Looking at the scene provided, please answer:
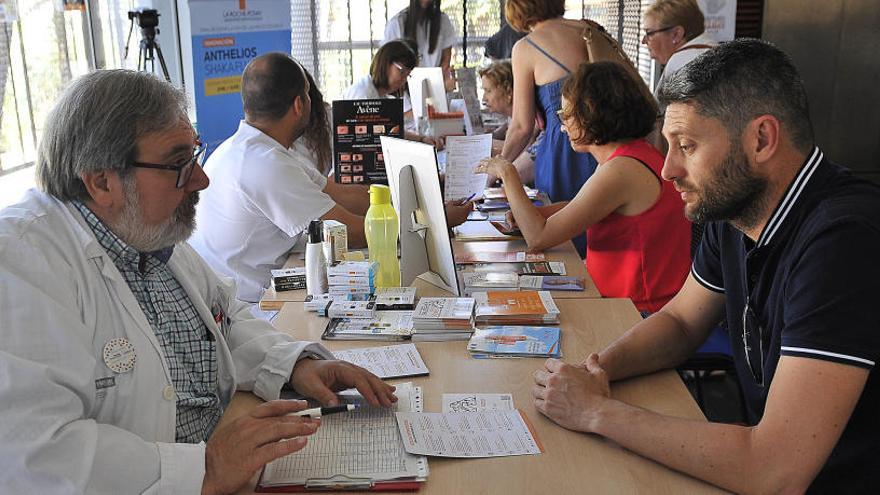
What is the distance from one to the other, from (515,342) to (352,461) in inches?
24.8

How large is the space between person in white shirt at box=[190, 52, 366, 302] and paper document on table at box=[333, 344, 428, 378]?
38.4 inches

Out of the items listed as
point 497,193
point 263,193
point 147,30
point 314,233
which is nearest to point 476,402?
point 314,233

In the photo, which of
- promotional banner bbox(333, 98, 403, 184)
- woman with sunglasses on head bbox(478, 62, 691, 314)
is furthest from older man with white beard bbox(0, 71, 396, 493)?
promotional banner bbox(333, 98, 403, 184)

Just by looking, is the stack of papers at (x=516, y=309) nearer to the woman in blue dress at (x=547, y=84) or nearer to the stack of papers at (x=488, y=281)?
the stack of papers at (x=488, y=281)

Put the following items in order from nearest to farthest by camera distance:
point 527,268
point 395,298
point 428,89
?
point 395,298, point 527,268, point 428,89

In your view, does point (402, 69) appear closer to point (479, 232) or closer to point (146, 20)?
point (146, 20)

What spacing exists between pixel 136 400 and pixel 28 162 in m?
3.79

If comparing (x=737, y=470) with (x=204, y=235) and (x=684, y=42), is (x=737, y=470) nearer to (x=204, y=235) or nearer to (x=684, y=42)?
(x=204, y=235)

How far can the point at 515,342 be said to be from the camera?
75.7 inches

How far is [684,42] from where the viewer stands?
16.8ft

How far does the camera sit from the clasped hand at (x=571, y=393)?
1510 mm

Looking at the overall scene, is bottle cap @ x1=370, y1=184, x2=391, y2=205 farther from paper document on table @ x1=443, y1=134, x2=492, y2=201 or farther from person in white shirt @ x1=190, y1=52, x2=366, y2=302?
paper document on table @ x1=443, y1=134, x2=492, y2=201

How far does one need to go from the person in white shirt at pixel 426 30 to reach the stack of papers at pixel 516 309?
5091 millimetres

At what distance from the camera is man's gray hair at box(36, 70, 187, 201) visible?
1.44m
